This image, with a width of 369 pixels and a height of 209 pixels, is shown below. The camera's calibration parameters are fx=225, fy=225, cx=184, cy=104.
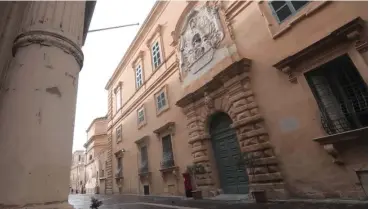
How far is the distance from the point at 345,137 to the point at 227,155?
4.05 m

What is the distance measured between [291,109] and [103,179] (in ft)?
61.2

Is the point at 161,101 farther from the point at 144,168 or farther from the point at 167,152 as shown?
the point at 144,168

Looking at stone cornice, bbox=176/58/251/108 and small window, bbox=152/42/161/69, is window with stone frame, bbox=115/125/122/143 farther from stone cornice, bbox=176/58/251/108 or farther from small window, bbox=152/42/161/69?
stone cornice, bbox=176/58/251/108

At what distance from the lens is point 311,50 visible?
5.50 metres

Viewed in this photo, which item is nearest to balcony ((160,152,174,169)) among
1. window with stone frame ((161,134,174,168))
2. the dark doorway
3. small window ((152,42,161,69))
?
window with stone frame ((161,134,174,168))

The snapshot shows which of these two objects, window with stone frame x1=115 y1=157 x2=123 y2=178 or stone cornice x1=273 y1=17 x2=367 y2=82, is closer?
stone cornice x1=273 y1=17 x2=367 y2=82

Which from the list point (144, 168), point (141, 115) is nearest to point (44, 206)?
point (144, 168)

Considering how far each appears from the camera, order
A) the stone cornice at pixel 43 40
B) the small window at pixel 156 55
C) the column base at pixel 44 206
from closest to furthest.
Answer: the column base at pixel 44 206 < the stone cornice at pixel 43 40 < the small window at pixel 156 55

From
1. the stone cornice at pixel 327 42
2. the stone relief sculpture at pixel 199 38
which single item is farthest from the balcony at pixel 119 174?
the stone cornice at pixel 327 42

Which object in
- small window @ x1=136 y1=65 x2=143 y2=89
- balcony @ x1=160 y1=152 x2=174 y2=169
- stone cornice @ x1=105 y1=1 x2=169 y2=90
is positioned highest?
stone cornice @ x1=105 y1=1 x2=169 y2=90

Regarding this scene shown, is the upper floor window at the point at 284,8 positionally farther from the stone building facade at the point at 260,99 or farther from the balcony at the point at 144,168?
the balcony at the point at 144,168

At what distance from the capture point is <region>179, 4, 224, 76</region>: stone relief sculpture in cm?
888

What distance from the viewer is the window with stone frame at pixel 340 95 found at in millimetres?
4945

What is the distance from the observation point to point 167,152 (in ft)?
36.3
